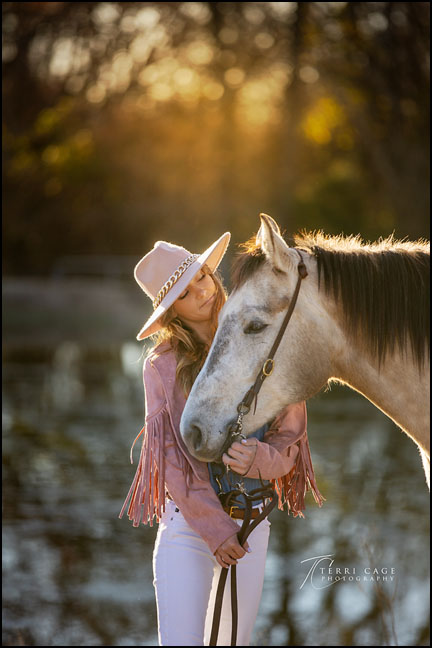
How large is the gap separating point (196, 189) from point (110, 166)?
2.66 m

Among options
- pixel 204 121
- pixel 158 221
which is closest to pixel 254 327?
pixel 204 121

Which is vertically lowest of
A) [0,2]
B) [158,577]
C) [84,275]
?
[84,275]

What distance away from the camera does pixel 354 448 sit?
9133mm

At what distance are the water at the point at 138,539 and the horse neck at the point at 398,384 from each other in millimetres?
1017

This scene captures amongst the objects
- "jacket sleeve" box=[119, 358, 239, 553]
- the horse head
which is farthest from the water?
the horse head

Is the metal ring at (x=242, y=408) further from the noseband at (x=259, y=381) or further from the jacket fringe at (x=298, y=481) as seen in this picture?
the jacket fringe at (x=298, y=481)

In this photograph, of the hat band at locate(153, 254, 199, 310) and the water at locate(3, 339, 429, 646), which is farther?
the water at locate(3, 339, 429, 646)

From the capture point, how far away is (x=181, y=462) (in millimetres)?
2121

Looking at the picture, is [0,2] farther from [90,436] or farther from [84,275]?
[90,436]

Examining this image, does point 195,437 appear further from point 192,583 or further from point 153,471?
point 192,583

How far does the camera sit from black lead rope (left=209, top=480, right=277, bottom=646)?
2.05 metres

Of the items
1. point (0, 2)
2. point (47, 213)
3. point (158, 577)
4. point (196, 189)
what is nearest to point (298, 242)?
point (158, 577)

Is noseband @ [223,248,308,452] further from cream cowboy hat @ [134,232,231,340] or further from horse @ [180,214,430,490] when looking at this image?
cream cowboy hat @ [134,232,231,340]

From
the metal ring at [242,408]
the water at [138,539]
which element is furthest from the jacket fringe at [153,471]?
the water at [138,539]
